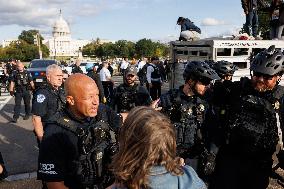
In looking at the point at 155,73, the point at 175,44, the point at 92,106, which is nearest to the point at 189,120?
the point at 92,106

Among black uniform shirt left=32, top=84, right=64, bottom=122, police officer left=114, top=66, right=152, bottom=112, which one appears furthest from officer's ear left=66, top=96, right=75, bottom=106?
police officer left=114, top=66, right=152, bottom=112

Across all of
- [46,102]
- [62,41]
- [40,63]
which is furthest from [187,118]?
[62,41]

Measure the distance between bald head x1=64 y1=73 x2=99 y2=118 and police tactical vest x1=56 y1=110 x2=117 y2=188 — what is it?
0.14 meters

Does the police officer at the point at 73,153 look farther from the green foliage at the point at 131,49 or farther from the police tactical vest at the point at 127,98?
the green foliage at the point at 131,49

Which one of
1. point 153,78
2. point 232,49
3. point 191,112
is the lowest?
point 153,78

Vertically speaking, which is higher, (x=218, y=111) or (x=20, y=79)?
(x=218, y=111)

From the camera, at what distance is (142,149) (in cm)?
169

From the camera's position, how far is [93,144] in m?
2.46

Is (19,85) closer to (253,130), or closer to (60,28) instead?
(253,130)

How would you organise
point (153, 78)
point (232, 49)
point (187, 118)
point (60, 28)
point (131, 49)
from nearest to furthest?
point (187, 118) < point (232, 49) < point (153, 78) < point (131, 49) < point (60, 28)

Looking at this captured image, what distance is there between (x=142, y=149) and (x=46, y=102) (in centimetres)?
356

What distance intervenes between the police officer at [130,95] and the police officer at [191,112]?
154 centimetres

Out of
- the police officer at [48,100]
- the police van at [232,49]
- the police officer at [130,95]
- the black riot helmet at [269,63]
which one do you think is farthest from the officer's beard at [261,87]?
the police van at [232,49]

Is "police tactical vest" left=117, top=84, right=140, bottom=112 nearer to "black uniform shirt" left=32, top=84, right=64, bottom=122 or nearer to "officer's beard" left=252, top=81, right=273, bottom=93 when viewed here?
"black uniform shirt" left=32, top=84, right=64, bottom=122
